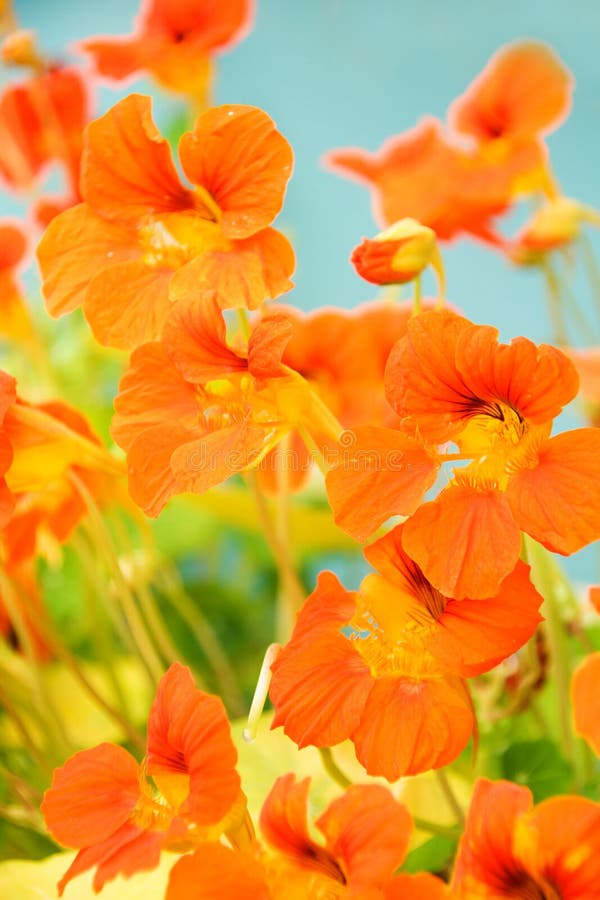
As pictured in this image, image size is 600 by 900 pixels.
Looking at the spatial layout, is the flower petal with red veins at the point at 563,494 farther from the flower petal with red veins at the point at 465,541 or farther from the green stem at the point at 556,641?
the green stem at the point at 556,641

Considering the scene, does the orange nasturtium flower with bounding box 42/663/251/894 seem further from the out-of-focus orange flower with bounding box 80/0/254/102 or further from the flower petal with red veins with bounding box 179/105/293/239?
the out-of-focus orange flower with bounding box 80/0/254/102

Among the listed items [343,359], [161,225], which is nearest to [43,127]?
[343,359]

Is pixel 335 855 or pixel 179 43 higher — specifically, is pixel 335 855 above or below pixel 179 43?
below

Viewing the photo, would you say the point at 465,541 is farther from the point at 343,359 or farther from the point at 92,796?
the point at 343,359

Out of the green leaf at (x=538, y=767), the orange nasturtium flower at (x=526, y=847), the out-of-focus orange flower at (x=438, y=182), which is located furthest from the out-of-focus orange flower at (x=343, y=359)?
the orange nasturtium flower at (x=526, y=847)

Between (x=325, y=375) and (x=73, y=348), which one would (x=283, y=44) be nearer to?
(x=73, y=348)

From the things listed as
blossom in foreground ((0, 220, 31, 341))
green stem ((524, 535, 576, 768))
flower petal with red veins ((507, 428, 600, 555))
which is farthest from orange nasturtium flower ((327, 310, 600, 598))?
blossom in foreground ((0, 220, 31, 341))
